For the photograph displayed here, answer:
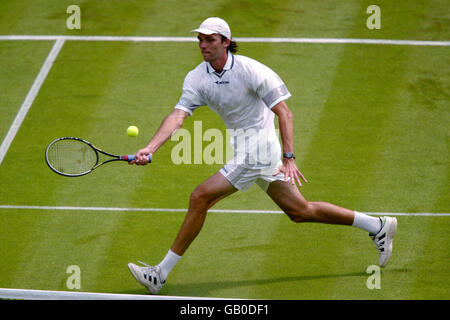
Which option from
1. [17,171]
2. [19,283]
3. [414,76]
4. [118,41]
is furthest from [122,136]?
[414,76]

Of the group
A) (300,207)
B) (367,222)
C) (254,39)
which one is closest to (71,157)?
(300,207)

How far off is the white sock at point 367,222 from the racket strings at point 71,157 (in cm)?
219

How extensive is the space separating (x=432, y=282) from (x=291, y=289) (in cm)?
113

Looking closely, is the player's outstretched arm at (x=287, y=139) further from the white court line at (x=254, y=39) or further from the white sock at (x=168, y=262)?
the white court line at (x=254, y=39)

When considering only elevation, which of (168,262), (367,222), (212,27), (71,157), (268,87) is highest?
(212,27)

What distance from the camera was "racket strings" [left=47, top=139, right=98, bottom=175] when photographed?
680 cm

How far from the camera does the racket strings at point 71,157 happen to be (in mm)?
6797

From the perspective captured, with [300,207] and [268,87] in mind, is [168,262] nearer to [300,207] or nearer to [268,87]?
[300,207]

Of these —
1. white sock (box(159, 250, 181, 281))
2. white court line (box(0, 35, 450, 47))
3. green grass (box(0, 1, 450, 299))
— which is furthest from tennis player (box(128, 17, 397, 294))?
white court line (box(0, 35, 450, 47))

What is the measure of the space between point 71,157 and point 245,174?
55.6 inches

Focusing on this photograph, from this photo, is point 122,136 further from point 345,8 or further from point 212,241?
point 345,8

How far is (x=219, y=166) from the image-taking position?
9.14 metres

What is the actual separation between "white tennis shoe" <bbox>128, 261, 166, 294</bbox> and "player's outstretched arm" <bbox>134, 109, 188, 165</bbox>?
0.94 meters

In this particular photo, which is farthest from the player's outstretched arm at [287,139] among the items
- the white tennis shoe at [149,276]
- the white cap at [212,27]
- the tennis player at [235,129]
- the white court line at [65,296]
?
the white tennis shoe at [149,276]
